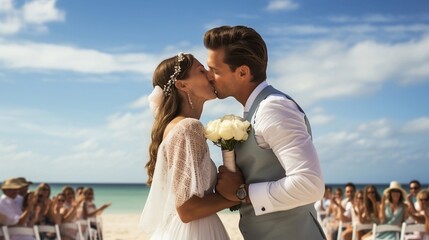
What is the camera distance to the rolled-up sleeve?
9.46 feet

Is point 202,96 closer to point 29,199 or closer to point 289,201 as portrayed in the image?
point 289,201

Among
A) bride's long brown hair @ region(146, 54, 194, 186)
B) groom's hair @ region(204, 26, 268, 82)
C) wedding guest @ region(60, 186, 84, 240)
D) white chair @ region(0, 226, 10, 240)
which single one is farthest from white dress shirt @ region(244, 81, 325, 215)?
wedding guest @ region(60, 186, 84, 240)

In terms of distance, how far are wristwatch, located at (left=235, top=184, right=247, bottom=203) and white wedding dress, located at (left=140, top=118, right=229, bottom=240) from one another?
0.32 meters

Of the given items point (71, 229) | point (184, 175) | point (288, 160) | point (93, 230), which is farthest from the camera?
point (93, 230)

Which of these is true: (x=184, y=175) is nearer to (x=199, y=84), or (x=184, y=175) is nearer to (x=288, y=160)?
(x=199, y=84)

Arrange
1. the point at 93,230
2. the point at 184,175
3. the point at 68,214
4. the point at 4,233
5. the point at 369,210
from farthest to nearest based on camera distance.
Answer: the point at 93,230 < the point at 68,214 < the point at 369,210 < the point at 4,233 < the point at 184,175

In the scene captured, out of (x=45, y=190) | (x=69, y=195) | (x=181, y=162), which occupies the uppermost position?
(x=181, y=162)

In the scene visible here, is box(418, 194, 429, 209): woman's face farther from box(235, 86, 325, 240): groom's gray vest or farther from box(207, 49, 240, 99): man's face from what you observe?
box(207, 49, 240, 99): man's face

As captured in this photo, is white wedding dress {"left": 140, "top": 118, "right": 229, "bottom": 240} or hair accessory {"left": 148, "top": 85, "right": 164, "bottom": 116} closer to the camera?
white wedding dress {"left": 140, "top": 118, "right": 229, "bottom": 240}

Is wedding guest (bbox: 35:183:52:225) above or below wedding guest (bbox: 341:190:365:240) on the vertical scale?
above

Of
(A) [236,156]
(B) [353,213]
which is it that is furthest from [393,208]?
(A) [236,156]

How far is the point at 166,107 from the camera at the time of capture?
3703mm

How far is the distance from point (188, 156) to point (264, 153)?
0.56 meters

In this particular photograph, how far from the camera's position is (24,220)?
9852 mm
